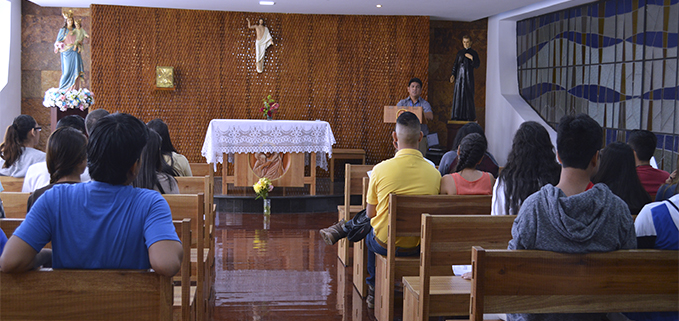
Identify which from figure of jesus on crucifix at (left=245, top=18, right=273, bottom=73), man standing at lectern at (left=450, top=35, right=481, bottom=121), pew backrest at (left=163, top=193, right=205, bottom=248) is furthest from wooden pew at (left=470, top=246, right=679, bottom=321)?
figure of jesus on crucifix at (left=245, top=18, right=273, bottom=73)

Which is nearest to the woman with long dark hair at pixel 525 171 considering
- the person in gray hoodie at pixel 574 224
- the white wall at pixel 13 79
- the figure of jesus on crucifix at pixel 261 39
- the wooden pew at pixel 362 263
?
the person in gray hoodie at pixel 574 224

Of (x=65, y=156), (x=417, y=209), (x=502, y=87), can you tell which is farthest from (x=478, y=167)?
(x=502, y=87)

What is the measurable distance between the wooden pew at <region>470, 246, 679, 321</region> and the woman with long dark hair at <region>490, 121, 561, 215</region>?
0.99 metres

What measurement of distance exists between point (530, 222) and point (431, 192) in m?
1.58

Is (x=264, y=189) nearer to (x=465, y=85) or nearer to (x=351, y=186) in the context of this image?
(x=351, y=186)

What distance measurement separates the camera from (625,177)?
2.85m

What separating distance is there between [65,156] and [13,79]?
285 inches

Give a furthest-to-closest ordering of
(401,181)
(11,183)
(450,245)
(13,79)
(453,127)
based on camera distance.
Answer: (453,127) < (13,79) < (11,183) < (401,181) < (450,245)

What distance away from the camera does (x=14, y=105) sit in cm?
848

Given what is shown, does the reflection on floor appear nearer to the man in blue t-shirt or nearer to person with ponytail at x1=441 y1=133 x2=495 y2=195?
person with ponytail at x1=441 y1=133 x2=495 y2=195

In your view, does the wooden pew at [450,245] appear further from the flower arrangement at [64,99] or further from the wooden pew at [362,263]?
the flower arrangement at [64,99]

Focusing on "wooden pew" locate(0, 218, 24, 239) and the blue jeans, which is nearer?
"wooden pew" locate(0, 218, 24, 239)

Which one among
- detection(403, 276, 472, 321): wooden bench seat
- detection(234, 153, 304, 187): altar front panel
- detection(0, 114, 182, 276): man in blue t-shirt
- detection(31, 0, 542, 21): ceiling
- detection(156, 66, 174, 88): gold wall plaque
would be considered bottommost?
detection(403, 276, 472, 321): wooden bench seat

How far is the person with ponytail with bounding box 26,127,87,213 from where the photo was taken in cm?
227
